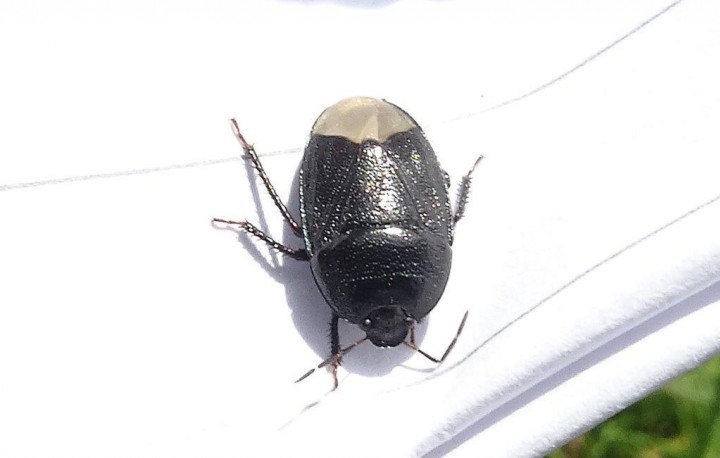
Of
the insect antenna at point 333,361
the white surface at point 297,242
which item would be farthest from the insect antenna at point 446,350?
the insect antenna at point 333,361

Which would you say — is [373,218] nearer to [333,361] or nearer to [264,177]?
[264,177]

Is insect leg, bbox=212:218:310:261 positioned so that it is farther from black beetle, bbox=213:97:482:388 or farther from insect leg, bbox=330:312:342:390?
insect leg, bbox=330:312:342:390

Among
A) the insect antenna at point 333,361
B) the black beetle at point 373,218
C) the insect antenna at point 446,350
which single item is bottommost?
the insect antenna at point 446,350

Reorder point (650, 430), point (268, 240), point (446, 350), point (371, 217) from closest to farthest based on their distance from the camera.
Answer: point (371, 217), point (268, 240), point (446, 350), point (650, 430)

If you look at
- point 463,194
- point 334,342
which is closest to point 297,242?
point 334,342

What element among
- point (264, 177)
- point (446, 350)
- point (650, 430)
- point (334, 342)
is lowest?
point (650, 430)

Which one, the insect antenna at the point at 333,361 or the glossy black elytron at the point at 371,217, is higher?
the glossy black elytron at the point at 371,217

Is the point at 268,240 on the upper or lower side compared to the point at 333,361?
upper

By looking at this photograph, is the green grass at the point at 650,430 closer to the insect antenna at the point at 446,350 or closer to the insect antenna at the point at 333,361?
the insect antenna at the point at 446,350
